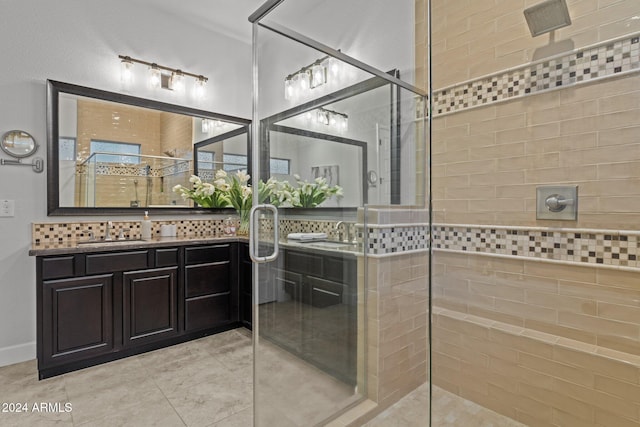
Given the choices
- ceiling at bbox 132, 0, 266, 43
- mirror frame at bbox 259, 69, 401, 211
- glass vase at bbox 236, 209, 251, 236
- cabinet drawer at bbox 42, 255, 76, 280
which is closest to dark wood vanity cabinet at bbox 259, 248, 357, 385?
mirror frame at bbox 259, 69, 401, 211

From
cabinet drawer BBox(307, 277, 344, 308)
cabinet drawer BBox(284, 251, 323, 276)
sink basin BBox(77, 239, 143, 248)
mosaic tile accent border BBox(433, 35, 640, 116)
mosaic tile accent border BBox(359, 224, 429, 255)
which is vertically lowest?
cabinet drawer BBox(307, 277, 344, 308)

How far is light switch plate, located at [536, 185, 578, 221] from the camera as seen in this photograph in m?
1.59

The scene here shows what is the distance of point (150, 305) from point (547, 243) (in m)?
2.66

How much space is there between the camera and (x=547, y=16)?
64.8 inches

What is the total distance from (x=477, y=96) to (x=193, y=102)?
2.66 metres

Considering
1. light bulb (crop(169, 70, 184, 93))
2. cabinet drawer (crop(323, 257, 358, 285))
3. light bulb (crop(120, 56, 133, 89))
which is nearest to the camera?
cabinet drawer (crop(323, 257, 358, 285))

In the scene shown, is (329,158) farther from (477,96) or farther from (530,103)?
(530,103)

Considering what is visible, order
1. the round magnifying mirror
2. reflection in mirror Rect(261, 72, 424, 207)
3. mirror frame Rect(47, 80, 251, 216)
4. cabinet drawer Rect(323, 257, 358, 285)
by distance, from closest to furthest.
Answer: reflection in mirror Rect(261, 72, 424, 207) → cabinet drawer Rect(323, 257, 358, 285) → the round magnifying mirror → mirror frame Rect(47, 80, 251, 216)

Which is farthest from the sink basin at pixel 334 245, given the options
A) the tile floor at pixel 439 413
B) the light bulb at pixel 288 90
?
the light bulb at pixel 288 90

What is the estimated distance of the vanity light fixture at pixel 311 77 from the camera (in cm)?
190

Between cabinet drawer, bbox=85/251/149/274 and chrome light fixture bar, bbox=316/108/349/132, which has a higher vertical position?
chrome light fixture bar, bbox=316/108/349/132

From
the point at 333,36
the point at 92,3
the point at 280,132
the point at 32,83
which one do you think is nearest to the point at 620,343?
the point at 280,132

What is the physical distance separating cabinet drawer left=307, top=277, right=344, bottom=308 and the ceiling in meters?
2.60

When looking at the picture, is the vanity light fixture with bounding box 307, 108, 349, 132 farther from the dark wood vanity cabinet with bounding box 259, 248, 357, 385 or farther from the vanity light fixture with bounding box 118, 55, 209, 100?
the vanity light fixture with bounding box 118, 55, 209, 100
